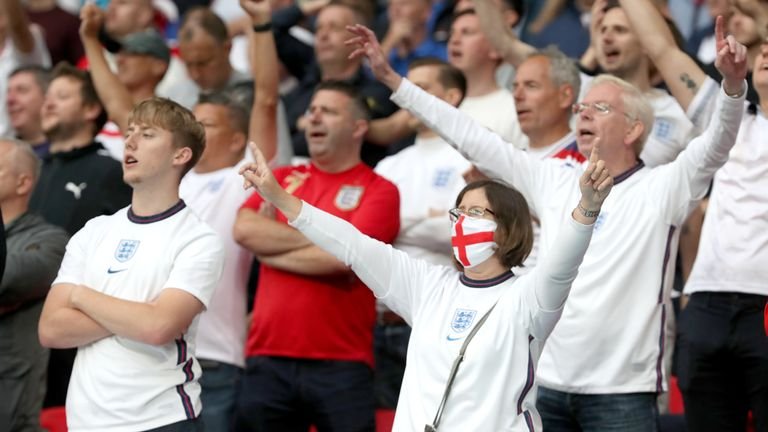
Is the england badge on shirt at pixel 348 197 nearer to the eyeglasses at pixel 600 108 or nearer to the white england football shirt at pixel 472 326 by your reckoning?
the eyeglasses at pixel 600 108

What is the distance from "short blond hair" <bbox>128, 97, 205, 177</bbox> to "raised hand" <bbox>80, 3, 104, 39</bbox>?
227cm

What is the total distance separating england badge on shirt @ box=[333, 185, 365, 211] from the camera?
22.0ft

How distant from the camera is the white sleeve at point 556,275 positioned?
4.59 meters

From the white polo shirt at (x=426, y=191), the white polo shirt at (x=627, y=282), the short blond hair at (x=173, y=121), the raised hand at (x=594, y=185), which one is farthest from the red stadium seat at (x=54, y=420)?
the raised hand at (x=594, y=185)

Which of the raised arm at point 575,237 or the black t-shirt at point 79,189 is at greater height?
the raised arm at point 575,237

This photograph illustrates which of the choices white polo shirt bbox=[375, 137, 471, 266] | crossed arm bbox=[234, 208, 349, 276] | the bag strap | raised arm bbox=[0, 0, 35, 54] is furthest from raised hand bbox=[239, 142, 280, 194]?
raised arm bbox=[0, 0, 35, 54]

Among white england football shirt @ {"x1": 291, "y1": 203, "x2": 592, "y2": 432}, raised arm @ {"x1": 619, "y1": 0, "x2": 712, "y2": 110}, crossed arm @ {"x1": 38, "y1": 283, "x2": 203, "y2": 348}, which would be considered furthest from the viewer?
raised arm @ {"x1": 619, "y1": 0, "x2": 712, "y2": 110}

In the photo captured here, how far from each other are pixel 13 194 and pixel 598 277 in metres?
2.90

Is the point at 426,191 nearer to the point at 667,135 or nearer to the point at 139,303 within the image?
the point at 667,135

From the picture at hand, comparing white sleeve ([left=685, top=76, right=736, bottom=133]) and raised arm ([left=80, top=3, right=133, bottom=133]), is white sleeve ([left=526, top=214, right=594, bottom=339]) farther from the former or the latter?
raised arm ([left=80, top=3, right=133, bottom=133])

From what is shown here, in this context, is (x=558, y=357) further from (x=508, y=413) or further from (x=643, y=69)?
(x=643, y=69)

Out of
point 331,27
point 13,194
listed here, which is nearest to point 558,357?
point 13,194

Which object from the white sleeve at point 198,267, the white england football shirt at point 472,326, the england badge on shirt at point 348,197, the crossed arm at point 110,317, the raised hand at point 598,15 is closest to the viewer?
the white england football shirt at point 472,326

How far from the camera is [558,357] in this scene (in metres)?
5.65
